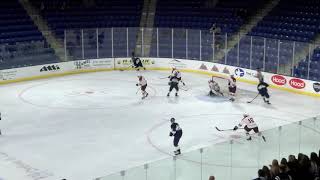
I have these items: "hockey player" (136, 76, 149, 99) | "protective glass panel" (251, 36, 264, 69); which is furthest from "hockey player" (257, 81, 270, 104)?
"hockey player" (136, 76, 149, 99)

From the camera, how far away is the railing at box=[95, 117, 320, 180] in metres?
9.53

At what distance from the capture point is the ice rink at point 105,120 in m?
13.4

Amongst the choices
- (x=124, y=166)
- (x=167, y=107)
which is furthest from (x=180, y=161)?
(x=167, y=107)

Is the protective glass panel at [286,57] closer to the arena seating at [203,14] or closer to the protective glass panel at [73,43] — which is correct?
the arena seating at [203,14]

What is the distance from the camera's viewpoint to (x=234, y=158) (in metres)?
10.8

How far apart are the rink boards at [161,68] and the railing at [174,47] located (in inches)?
9.3

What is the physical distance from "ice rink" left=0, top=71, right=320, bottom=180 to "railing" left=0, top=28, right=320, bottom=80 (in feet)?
4.27

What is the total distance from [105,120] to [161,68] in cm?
988

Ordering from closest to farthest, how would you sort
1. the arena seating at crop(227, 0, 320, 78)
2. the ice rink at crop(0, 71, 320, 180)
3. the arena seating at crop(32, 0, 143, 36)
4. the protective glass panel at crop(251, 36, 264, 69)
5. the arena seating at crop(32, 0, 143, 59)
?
the ice rink at crop(0, 71, 320, 180), the arena seating at crop(227, 0, 320, 78), the protective glass panel at crop(251, 36, 264, 69), the arena seating at crop(32, 0, 143, 59), the arena seating at crop(32, 0, 143, 36)

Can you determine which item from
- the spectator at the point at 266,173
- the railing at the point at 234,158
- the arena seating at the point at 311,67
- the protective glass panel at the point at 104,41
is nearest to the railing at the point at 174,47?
the protective glass panel at the point at 104,41

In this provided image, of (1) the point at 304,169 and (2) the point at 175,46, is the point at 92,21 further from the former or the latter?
(1) the point at 304,169

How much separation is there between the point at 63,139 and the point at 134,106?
4312mm

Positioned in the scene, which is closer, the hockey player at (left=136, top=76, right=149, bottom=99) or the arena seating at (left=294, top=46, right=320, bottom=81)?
the hockey player at (left=136, top=76, right=149, bottom=99)

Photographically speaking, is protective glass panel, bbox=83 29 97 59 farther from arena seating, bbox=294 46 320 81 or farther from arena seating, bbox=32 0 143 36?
arena seating, bbox=294 46 320 81
